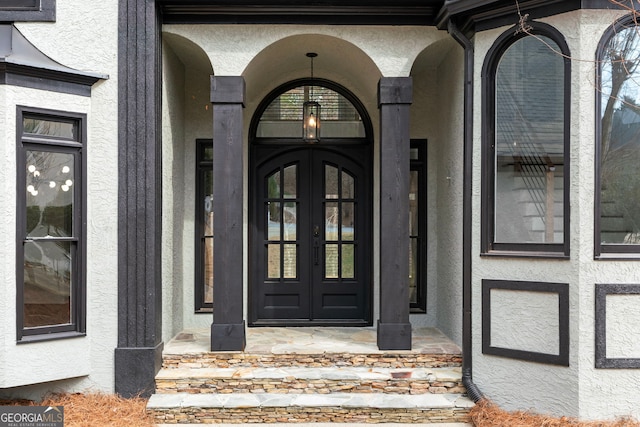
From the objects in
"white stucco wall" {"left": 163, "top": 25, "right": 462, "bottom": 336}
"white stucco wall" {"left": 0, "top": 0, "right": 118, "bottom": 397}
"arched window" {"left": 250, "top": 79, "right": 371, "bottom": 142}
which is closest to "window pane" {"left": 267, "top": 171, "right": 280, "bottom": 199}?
"white stucco wall" {"left": 163, "top": 25, "right": 462, "bottom": 336}

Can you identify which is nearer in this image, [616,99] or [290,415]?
[616,99]

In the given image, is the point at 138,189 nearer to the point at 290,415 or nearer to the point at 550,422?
the point at 290,415

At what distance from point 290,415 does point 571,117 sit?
11.5 ft

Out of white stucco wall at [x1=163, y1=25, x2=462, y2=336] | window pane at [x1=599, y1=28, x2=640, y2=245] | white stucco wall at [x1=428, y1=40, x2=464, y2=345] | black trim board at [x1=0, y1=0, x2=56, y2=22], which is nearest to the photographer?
window pane at [x1=599, y1=28, x2=640, y2=245]

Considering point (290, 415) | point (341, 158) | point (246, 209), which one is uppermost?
point (341, 158)

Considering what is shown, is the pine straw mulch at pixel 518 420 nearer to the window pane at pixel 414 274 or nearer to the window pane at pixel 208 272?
the window pane at pixel 414 274

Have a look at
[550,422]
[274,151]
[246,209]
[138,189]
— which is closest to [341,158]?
[274,151]

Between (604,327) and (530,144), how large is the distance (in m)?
1.67

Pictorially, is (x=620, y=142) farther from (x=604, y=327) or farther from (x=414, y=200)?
(x=414, y=200)

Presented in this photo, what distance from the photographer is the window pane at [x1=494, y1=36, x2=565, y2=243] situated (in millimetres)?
4672

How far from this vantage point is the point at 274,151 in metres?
6.80

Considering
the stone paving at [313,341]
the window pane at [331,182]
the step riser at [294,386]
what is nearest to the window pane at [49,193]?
the stone paving at [313,341]

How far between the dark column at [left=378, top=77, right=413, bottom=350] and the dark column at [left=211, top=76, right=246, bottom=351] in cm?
144

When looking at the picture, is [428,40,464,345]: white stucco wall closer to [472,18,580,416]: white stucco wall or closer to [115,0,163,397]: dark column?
[472,18,580,416]: white stucco wall
